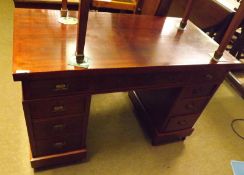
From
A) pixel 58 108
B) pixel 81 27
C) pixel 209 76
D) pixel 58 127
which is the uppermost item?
pixel 81 27

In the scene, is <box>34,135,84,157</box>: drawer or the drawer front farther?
<box>34,135,84,157</box>: drawer

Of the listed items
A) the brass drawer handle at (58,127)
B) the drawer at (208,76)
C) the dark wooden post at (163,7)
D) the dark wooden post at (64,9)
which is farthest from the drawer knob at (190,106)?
the dark wooden post at (64,9)

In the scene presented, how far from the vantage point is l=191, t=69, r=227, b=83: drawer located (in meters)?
1.26

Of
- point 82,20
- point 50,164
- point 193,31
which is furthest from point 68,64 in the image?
point 193,31

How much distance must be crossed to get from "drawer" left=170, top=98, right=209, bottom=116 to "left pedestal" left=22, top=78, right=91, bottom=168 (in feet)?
1.90

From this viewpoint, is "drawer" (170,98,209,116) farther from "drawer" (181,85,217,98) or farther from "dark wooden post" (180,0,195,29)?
"dark wooden post" (180,0,195,29)

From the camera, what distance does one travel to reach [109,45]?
1.12 meters

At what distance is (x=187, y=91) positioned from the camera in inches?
52.2

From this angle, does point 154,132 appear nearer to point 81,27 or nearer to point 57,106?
point 57,106

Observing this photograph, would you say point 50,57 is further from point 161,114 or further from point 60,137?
point 161,114

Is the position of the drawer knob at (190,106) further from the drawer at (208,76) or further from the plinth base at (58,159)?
the plinth base at (58,159)

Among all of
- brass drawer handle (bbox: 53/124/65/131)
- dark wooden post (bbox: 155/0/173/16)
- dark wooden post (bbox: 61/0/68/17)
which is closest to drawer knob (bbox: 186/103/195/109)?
dark wooden post (bbox: 155/0/173/16)

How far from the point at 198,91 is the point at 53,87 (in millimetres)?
869

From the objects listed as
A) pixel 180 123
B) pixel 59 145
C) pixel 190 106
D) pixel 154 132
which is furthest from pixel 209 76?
pixel 59 145
